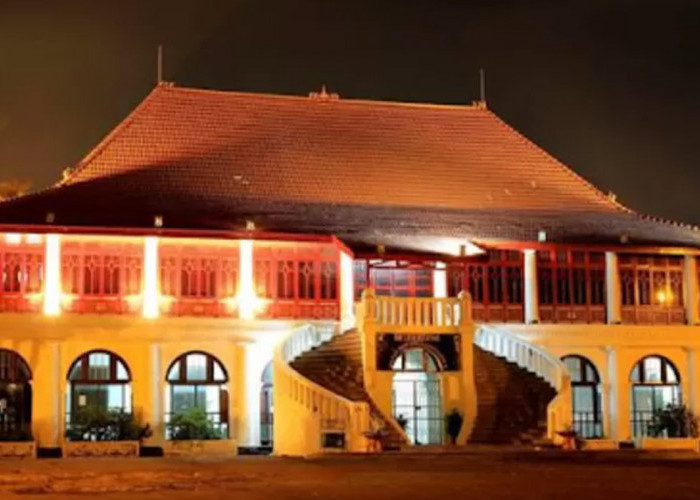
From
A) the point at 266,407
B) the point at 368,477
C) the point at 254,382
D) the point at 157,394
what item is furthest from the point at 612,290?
the point at 368,477

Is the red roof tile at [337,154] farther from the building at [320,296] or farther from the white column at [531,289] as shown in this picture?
the white column at [531,289]

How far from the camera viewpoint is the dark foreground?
19250 millimetres

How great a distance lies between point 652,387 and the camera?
37.8 meters

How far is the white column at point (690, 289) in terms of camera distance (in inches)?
1499

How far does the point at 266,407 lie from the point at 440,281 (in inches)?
221

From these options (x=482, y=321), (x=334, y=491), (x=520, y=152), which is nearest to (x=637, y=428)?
(x=482, y=321)

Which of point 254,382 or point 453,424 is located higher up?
point 254,382

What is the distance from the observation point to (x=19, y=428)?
3328 centimetres

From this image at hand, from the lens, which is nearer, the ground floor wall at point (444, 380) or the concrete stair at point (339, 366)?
the concrete stair at point (339, 366)

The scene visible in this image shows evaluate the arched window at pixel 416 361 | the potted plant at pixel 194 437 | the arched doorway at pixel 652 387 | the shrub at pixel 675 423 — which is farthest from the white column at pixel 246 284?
the shrub at pixel 675 423

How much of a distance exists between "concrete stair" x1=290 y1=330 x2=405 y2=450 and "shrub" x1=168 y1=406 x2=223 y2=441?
8.20ft

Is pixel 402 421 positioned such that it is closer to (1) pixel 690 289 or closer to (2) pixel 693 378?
(2) pixel 693 378

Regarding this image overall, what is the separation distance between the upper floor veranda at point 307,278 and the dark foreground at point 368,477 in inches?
250

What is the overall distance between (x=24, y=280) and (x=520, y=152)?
52.0 feet
